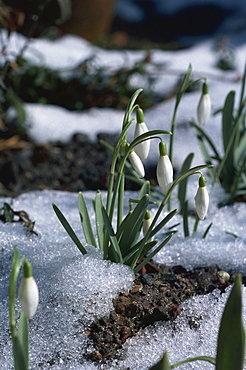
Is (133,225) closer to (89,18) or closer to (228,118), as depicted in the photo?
(228,118)

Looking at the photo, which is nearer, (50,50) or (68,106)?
(68,106)

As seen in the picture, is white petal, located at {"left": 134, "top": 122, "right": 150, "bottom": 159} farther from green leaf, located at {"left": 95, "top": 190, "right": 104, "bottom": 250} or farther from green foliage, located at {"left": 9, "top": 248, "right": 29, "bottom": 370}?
green foliage, located at {"left": 9, "top": 248, "right": 29, "bottom": 370}

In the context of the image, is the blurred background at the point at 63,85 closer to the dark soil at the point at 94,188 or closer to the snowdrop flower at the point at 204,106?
the dark soil at the point at 94,188

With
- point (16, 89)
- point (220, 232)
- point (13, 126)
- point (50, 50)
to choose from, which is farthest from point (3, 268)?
point (50, 50)

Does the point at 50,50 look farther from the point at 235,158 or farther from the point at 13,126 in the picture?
the point at 235,158

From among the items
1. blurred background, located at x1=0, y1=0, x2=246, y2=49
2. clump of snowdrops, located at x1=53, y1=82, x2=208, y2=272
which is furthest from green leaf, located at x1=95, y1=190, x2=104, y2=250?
blurred background, located at x1=0, y1=0, x2=246, y2=49

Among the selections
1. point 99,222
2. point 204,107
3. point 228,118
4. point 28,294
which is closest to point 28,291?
point 28,294
